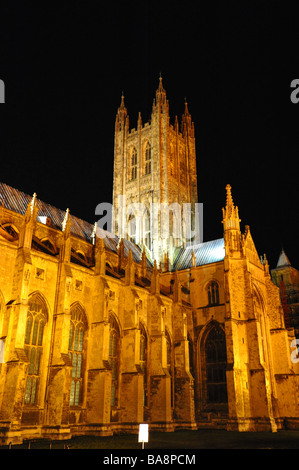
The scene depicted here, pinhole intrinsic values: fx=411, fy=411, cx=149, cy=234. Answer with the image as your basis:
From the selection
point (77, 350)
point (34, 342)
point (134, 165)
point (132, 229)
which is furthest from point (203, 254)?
point (34, 342)

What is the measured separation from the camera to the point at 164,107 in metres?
55.2

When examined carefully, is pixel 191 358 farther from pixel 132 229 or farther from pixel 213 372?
pixel 132 229

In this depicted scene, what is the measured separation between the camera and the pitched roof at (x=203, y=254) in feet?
136

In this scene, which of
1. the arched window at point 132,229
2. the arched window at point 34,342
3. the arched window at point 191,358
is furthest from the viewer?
the arched window at point 132,229

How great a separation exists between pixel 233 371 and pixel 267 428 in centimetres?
493

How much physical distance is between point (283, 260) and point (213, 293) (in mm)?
36765

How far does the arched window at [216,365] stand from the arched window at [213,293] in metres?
2.58

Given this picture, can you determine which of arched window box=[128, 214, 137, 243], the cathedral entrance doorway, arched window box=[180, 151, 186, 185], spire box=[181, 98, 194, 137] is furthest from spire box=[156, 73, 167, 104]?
the cathedral entrance doorway

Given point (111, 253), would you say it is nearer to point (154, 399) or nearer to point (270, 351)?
point (154, 399)

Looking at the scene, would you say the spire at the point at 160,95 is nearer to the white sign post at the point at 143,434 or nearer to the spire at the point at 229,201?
the spire at the point at 229,201

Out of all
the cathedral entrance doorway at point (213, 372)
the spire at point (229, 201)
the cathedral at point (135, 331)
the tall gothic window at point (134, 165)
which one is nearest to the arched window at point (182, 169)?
the cathedral at point (135, 331)

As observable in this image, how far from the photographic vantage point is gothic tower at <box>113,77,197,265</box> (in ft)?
161

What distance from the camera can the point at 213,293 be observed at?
39.2 metres
